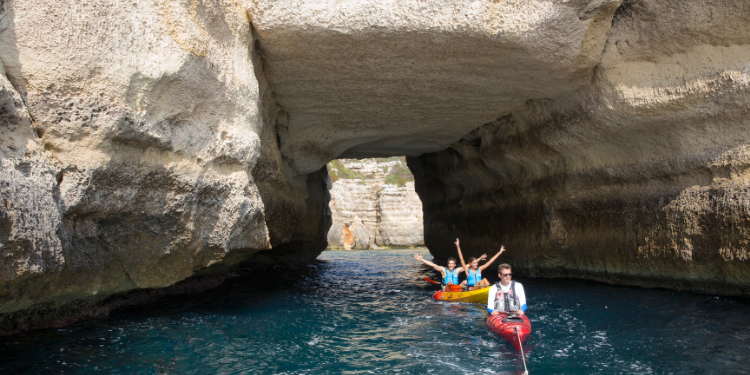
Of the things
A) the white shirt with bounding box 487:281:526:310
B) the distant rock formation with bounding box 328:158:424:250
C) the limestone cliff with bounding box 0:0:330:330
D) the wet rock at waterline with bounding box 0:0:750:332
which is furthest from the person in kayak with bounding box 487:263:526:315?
the distant rock formation with bounding box 328:158:424:250

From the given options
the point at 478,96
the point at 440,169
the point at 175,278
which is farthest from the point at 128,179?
the point at 440,169

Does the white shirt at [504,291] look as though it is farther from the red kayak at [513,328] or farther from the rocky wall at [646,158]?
the rocky wall at [646,158]

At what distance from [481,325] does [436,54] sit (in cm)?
428

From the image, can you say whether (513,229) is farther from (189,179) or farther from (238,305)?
(189,179)

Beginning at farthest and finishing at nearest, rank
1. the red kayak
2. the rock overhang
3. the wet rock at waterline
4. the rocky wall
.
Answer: the rocky wall < the rock overhang < the red kayak < the wet rock at waterline

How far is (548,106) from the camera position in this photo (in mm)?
9695

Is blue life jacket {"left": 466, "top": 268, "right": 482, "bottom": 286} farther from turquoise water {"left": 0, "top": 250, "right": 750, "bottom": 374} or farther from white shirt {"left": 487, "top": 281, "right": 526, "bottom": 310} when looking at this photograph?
white shirt {"left": 487, "top": 281, "right": 526, "bottom": 310}

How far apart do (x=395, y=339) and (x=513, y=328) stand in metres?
1.57

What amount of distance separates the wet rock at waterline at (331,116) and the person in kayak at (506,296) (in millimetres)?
3324

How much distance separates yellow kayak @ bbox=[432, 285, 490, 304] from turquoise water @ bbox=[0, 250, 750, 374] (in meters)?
0.25

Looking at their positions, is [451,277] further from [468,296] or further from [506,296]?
[506,296]

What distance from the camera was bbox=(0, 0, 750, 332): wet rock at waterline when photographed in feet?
16.0

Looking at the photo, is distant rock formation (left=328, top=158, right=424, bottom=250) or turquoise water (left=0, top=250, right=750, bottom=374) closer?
turquoise water (left=0, top=250, right=750, bottom=374)

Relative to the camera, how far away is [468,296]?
898 cm
